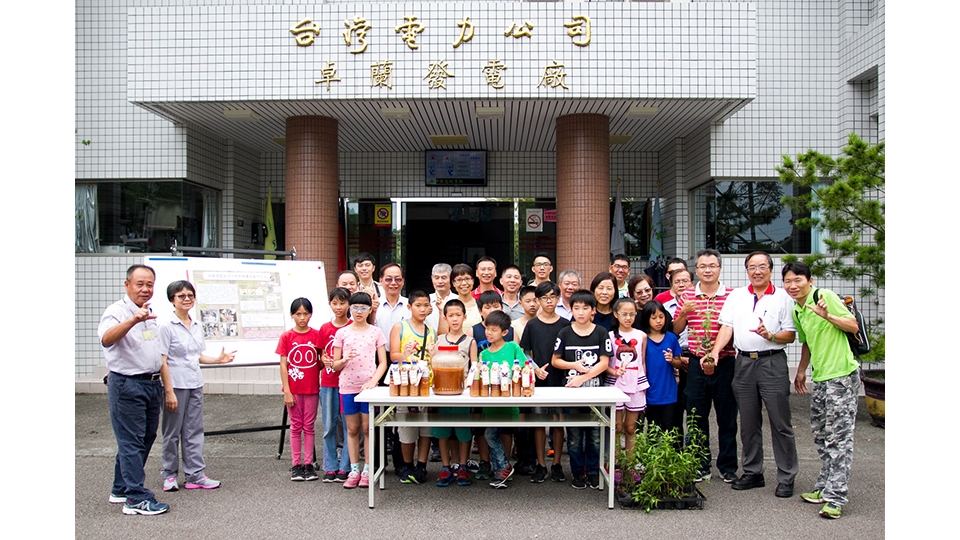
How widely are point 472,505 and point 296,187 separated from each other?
5.65m

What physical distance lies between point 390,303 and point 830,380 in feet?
11.1

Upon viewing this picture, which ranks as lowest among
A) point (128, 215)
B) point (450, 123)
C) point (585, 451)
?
point (585, 451)

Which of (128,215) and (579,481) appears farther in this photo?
(128,215)

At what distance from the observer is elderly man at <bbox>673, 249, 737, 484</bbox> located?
509 cm

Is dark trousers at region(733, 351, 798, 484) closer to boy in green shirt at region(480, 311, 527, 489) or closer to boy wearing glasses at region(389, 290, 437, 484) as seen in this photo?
boy in green shirt at region(480, 311, 527, 489)

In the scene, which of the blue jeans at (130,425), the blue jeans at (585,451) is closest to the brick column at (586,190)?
the blue jeans at (585,451)

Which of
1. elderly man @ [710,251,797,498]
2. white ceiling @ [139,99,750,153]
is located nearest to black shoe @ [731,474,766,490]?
elderly man @ [710,251,797,498]

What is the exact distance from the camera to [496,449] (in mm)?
4988

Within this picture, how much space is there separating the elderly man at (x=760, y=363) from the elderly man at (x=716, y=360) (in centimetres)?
11

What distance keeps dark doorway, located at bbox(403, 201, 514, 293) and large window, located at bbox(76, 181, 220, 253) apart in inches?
142

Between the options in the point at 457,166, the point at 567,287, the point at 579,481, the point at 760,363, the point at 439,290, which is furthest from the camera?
the point at 457,166

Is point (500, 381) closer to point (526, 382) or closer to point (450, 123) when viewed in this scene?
point (526, 382)

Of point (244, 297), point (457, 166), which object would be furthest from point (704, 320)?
point (457, 166)

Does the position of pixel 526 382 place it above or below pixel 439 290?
Answer: below
